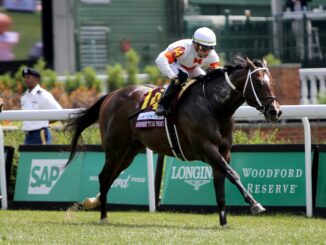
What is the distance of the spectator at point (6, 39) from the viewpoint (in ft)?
69.8

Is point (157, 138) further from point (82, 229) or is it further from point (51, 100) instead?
point (51, 100)

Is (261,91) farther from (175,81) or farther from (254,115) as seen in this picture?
(254,115)

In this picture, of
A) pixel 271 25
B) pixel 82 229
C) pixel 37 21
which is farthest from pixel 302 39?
pixel 82 229

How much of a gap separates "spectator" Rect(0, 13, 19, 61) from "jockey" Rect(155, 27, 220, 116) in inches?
430

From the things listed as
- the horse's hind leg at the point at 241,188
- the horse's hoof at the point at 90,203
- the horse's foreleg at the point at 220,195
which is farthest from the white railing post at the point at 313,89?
the horse's hind leg at the point at 241,188

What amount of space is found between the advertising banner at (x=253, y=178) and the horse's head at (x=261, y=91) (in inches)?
56.4

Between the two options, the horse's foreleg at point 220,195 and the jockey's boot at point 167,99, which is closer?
the horse's foreleg at point 220,195

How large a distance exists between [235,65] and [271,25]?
835 cm

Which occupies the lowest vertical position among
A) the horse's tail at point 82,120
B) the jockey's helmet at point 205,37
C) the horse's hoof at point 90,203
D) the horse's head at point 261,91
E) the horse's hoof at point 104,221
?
the horse's hoof at point 104,221

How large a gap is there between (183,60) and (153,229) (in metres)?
1.95

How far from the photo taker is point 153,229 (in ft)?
32.0

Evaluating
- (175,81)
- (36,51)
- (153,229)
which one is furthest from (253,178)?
(36,51)

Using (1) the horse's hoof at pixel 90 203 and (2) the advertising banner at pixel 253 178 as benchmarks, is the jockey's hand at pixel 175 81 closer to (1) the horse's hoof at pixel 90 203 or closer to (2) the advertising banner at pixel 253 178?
(2) the advertising banner at pixel 253 178

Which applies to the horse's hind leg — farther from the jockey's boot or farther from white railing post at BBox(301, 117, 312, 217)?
white railing post at BBox(301, 117, 312, 217)
